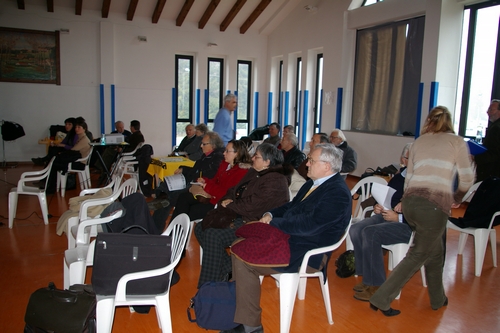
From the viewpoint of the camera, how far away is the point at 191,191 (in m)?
3.78

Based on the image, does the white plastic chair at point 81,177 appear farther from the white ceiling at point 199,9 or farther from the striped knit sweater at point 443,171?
the striped knit sweater at point 443,171

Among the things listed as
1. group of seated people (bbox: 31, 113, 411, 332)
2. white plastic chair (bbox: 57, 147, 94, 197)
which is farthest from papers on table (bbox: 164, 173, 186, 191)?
white plastic chair (bbox: 57, 147, 94, 197)

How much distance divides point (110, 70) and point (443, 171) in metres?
8.82

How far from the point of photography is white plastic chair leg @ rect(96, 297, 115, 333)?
2178 mm

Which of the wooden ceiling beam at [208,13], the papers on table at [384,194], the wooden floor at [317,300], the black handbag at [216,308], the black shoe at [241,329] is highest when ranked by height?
the wooden ceiling beam at [208,13]

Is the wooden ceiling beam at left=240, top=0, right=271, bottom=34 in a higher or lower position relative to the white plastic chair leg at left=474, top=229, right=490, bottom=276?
higher

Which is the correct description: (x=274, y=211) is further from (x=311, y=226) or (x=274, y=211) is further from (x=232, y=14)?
(x=232, y=14)

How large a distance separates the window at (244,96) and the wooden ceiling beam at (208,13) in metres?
1.54

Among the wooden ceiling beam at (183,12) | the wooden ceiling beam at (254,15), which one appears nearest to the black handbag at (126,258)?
the wooden ceiling beam at (183,12)

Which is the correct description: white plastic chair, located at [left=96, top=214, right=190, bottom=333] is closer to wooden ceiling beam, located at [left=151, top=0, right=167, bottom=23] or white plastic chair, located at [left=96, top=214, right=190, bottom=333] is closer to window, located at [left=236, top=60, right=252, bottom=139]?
wooden ceiling beam, located at [left=151, top=0, right=167, bottom=23]

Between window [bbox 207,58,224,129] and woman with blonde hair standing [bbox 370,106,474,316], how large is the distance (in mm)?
8778

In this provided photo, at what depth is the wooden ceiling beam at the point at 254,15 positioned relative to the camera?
9.80 m

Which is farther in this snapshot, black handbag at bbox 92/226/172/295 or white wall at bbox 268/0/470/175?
white wall at bbox 268/0/470/175

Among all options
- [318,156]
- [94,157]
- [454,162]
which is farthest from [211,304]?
[94,157]
